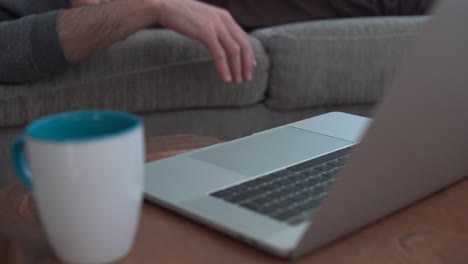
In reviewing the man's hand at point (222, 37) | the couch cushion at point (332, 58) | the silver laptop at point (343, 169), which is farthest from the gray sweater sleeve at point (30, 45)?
the silver laptop at point (343, 169)

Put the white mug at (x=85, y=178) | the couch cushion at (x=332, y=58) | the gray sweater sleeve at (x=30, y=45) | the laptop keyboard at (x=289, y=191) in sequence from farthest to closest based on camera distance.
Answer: the couch cushion at (x=332, y=58)
the gray sweater sleeve at (x=30, y=45)
the laptop keyboard at (x=289, y=191)
the white mug at (x=85, y=178)

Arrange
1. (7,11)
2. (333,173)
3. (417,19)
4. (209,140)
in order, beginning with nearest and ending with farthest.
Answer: (333,173) < (209,140) < (7,11) < (417,19)

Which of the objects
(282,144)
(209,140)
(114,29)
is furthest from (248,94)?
(282,144)

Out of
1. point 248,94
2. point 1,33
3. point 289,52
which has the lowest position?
point 248,94

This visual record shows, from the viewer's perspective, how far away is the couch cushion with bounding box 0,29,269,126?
4.76 ft

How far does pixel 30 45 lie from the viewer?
4.41ft

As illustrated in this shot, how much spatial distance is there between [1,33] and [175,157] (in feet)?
2.41

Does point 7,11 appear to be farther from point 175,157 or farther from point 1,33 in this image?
point 175,157

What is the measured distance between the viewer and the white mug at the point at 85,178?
0.49m

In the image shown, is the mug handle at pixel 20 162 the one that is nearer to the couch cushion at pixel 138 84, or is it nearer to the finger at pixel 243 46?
the finger at pixel 243 46

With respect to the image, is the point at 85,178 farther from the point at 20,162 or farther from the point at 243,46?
the point at 243,46

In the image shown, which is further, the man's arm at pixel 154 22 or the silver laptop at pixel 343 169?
the man's arm at pixel 154 22

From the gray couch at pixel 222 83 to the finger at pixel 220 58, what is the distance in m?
0.39

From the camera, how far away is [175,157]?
31.2 inches
